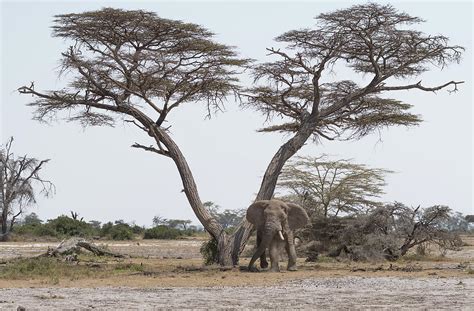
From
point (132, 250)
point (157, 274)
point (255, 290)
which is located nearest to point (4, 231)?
point (132, 250)

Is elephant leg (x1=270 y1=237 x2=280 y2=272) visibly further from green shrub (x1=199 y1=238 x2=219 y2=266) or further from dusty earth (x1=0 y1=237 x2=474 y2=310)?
green shrub (x1=199 y1=238 x2=219 y2=266)

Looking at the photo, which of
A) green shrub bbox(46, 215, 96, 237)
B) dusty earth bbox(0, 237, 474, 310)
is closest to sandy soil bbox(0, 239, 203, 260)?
green shrub bbox(46, 215, 96, 237)

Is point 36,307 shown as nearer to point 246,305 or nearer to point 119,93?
point 246,305

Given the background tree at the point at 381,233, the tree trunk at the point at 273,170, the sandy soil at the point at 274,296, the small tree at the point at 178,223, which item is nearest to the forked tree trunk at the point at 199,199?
the tree trunk at the point at 273,170

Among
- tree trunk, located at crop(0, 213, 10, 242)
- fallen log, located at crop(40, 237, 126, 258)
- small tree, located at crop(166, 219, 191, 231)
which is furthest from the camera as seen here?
small tree, located at crop(166, 219, 191, 231)

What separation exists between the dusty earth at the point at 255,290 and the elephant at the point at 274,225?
22.5 inches

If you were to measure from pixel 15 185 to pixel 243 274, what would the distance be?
30.9m

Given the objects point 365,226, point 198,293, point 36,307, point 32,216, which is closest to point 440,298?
point 198,293

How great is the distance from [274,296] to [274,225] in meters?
6.97

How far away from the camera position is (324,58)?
902 inches

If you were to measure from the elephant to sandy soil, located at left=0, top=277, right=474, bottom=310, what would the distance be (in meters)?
3.82

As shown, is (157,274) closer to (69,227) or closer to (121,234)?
(121,234)

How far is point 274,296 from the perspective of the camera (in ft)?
47.1

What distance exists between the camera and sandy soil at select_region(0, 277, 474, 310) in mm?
12868
